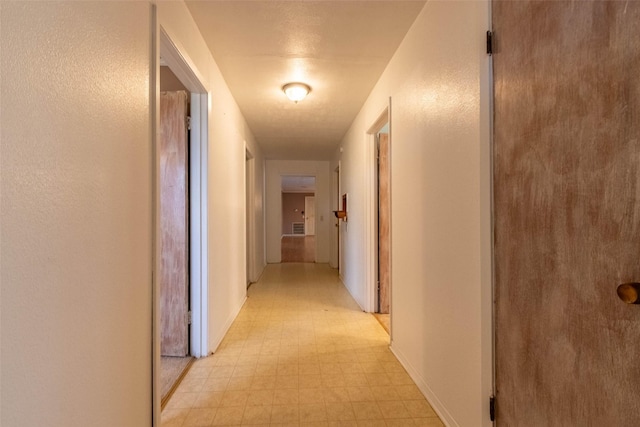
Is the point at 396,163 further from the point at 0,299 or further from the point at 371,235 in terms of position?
the point at 0,299

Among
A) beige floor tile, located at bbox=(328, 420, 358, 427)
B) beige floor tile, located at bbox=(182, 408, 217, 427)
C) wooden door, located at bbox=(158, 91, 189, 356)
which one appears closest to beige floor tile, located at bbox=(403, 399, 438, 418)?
beige floor tile, located at bbox=(328, 420, 358, 427)

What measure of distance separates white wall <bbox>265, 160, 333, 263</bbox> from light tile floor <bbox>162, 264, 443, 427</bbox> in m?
3.68

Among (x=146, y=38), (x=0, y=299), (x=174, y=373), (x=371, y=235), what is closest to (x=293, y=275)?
(x=371, y=235)

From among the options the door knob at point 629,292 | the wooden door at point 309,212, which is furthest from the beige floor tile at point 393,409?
the wooden door at point 309,212

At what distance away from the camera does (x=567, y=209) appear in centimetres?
94

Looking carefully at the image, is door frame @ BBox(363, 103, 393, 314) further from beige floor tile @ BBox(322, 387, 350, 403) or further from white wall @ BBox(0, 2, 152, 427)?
white wall @ BBox(0, 2, 152, 427)

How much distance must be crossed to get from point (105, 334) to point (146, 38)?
1229 mm

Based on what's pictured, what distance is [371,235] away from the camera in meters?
3.42

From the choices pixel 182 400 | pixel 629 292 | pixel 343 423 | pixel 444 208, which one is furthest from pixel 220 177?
pixel 629 292

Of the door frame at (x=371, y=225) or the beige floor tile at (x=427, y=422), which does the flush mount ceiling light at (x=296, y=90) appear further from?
the beige floor tile at (x=427, y=422)

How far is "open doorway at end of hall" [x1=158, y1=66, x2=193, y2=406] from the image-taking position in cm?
231

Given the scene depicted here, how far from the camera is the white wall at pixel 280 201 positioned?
7.04 meters

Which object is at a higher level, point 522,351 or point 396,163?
point 396,163

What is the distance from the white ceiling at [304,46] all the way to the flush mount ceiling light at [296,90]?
6 centimetres
